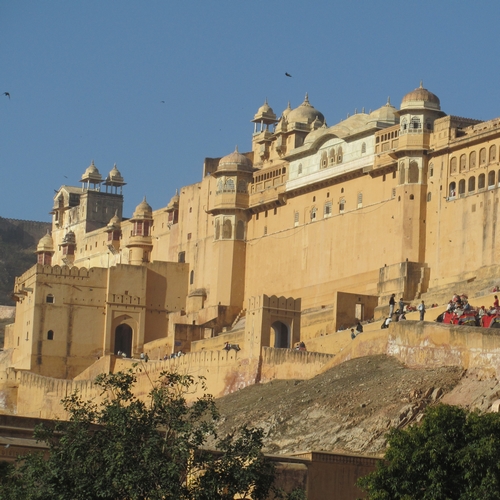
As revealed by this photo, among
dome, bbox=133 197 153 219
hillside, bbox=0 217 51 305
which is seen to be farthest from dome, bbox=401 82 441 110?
hillside, bbox=0 217 51 305

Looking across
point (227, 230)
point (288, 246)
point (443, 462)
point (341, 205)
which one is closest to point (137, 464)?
point (443, 462)

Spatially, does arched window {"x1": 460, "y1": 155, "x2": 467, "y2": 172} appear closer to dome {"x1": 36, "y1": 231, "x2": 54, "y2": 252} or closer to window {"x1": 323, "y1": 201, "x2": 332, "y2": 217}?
window {"x1": 323, "y1": 201, "x2": 332, "y2": 217}

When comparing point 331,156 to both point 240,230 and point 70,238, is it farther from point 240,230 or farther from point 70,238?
point 70,238

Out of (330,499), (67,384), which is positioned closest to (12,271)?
(67,384)

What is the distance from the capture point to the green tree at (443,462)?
2755 cm

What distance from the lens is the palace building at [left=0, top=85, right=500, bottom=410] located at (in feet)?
177

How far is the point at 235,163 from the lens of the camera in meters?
66.4

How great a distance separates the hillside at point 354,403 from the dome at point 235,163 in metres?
20.8

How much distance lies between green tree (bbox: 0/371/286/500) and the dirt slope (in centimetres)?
1143

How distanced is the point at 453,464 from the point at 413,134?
29.0 m

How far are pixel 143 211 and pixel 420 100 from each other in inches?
898


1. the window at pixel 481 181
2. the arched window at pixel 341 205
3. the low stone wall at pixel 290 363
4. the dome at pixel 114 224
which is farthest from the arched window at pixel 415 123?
the dome at pixel 114 224

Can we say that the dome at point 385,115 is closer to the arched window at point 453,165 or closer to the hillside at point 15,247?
the arched window at point 453,165

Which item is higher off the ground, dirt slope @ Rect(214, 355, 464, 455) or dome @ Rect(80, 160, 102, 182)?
dome @ Rect(80, 160, 102, 182)
